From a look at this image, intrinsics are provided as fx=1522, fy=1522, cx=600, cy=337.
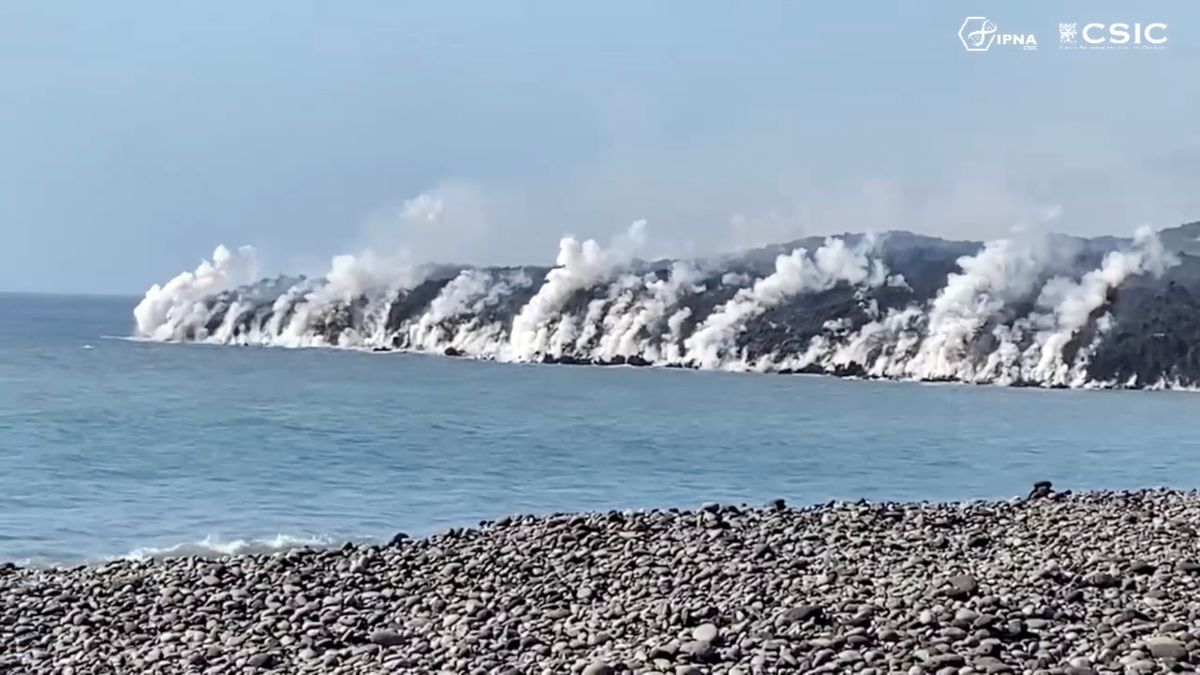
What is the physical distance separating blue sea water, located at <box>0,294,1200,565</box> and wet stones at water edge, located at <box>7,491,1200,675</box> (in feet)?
12.8

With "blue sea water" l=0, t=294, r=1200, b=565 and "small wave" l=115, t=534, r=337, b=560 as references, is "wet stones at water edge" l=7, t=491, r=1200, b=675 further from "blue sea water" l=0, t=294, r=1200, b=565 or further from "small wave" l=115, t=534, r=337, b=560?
"blue sea water" l=0, t=294, r=1200, b=565

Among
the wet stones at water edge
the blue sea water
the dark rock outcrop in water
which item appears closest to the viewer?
the wet stones at water edge

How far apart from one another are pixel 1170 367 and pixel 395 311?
45.0 m

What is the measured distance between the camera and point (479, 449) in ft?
101

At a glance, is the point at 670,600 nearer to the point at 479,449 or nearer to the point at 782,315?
the point at 479,449

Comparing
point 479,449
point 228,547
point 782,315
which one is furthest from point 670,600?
point 782,315

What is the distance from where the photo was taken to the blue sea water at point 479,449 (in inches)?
826

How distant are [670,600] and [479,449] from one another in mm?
19250

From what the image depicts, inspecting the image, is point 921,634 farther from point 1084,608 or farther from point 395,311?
point 395,311

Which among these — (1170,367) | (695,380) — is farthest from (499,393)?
(1170,367)

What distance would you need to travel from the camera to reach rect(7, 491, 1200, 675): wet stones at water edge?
9727 mm

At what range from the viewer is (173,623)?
40.2 feet

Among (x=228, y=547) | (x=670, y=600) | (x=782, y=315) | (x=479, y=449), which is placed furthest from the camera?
(x=782, y=315)

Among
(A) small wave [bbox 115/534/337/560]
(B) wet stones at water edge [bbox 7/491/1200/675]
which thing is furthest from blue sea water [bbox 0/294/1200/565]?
(B) wet stones at water edge [bbox 7/491/1200/675]
